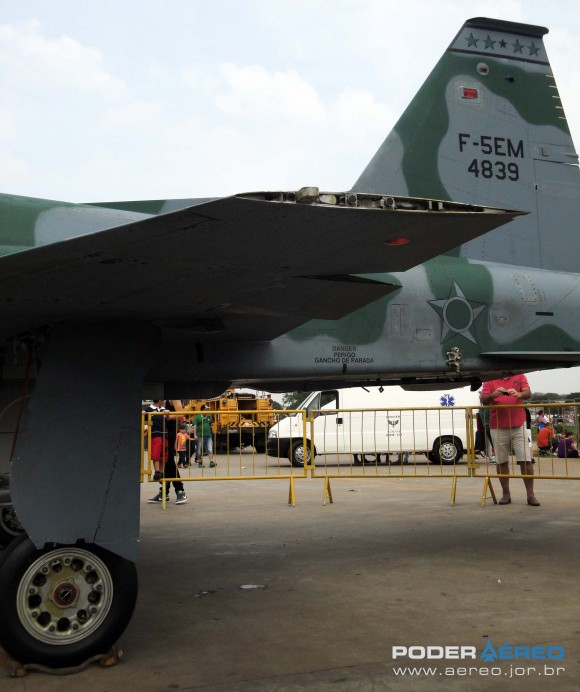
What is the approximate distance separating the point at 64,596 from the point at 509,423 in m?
6.73

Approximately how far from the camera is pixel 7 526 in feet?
20.4

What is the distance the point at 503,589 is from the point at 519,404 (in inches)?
162

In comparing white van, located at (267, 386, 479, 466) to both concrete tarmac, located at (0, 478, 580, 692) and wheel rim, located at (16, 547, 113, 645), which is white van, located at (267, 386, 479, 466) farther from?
wheel rim, located at (16, 547, 113, 645)

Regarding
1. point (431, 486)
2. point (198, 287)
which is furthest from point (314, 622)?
point (431, 486)

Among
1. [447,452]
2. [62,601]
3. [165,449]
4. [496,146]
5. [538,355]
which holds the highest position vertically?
[496,146]

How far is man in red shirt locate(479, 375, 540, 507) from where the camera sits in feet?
29.2

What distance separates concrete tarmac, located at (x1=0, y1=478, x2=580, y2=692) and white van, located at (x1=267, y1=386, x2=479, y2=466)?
198 inches

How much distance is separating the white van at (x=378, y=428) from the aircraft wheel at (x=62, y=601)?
922cm

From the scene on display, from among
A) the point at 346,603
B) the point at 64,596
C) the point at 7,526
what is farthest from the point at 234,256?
the point at 7,526

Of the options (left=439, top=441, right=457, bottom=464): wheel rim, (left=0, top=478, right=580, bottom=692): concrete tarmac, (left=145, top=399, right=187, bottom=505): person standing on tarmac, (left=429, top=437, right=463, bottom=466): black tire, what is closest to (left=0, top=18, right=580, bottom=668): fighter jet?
(left=0, top=478, right=580, bottom=692): concrete tarmac

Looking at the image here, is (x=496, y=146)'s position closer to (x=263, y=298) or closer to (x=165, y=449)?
(x=263, y=298)

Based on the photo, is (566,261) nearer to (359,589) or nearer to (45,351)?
(359,589)

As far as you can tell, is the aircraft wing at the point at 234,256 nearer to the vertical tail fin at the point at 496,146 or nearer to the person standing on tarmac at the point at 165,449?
the vertical tail fin at the point at 496,146

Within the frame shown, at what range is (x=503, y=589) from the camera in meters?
4.91
